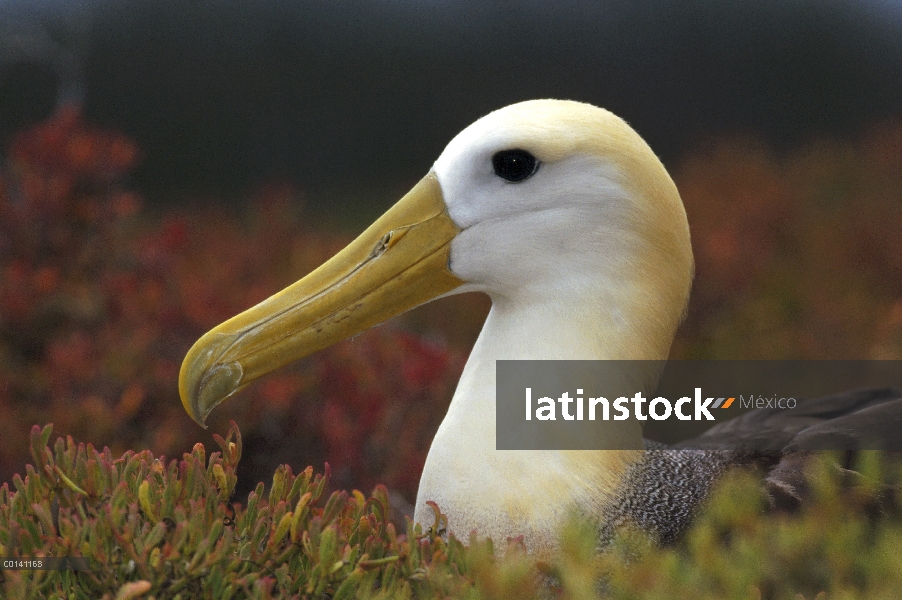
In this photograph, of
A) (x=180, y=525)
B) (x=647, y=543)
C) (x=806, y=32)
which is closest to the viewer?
(x=180, y=525)

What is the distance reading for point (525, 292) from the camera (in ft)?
6.73

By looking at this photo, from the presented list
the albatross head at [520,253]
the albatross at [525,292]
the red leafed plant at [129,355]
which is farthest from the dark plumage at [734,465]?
the red leafed plant at [129,355]

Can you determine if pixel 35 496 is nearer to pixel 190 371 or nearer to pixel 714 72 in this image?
pixel 190 371

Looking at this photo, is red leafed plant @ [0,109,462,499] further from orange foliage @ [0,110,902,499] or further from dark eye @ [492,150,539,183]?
dark eye @ [492,150,539,183]

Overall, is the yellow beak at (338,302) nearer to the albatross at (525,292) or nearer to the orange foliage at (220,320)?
the albatross at (525,292)

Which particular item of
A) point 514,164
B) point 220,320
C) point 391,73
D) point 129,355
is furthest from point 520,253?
point 391,73

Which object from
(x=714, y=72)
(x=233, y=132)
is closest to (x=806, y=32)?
(x=714, y=72)

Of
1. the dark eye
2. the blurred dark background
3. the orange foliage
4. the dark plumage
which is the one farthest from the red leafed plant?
the blurred dark background

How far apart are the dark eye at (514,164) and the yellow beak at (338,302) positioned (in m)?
0.16

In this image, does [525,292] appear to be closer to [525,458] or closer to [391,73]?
[525,458]

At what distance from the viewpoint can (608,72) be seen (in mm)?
7160

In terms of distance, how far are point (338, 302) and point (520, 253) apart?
41 centimetres

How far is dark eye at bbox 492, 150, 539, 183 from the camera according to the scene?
201 centimetres

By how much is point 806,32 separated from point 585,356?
5.51 metres
